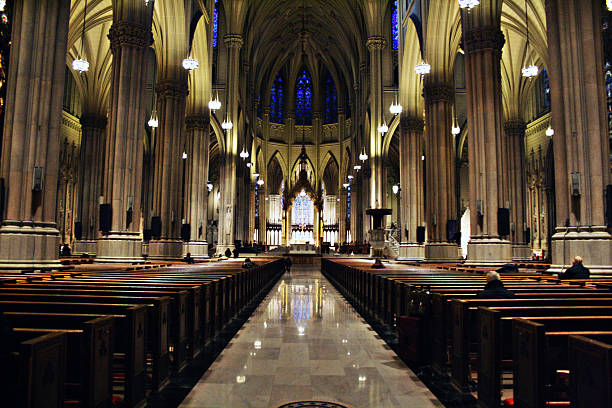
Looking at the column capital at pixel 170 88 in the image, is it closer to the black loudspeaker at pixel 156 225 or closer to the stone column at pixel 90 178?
the black loudspeaker at pixel 156 225

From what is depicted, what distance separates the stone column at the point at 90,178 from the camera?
2550 cm

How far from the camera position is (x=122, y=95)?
15.0 metres

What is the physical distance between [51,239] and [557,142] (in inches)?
485

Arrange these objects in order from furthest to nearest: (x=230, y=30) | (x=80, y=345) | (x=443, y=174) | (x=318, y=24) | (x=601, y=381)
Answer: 1. (x=318, y=24)
2. (x=230, y=30)
3. (x=443, y=174)
4. (x=80, y=345)
5. (x=601, y=381)

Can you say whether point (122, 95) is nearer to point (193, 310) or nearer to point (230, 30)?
point (193, 310)

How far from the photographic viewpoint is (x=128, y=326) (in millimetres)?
3742

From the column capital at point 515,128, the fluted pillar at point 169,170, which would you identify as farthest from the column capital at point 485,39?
the column capital at point 515,128

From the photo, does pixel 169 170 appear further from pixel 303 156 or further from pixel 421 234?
pixel 303 156

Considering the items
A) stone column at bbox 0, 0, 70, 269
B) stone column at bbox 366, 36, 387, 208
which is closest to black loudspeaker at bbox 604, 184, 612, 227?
stone column at bbox 0, 0, 70, 269

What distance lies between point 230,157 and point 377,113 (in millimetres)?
11169

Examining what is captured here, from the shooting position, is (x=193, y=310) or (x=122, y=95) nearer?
(x=193, y=310)

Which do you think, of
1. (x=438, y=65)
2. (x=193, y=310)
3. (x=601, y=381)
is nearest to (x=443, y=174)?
(x=438, y=65)

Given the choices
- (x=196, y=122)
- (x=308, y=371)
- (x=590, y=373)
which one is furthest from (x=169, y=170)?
(x=590, y=373)

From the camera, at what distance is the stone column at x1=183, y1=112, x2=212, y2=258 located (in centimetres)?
2392
